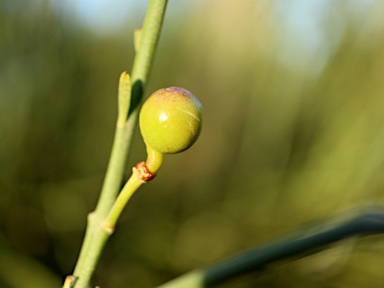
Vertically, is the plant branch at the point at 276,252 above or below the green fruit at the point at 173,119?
below

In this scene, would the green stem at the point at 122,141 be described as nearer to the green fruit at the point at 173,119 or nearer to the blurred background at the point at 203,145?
the green fruit at the point at 173,119

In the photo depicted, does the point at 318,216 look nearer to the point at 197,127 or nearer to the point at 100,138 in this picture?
the point at 100,138

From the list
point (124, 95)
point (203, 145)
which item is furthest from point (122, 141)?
point (203, 145)

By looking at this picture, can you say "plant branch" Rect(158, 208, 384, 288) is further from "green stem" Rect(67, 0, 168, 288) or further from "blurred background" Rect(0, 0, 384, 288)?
"blurred background" Rect(0, 0, 384, 288)

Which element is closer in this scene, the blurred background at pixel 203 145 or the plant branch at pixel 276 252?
the plant branch at pixel 276 252

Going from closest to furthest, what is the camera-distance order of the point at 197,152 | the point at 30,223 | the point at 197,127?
the point at 197,127, the point at 30,223, the point at 197,152

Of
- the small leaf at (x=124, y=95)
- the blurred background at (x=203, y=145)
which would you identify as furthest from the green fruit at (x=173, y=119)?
the blurred background at (x=203, y=145)

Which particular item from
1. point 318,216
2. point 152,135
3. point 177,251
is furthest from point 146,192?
point 152,135

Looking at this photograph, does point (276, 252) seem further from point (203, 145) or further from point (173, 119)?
point (203, 145)
